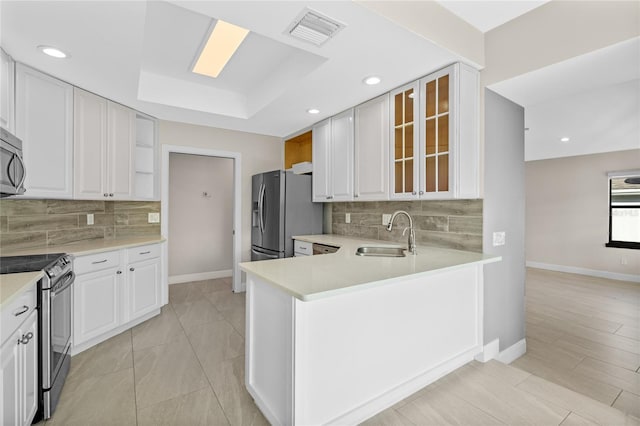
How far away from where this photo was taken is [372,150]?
305cm

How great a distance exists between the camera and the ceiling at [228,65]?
65.4 inches

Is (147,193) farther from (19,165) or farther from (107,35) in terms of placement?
(107,35)

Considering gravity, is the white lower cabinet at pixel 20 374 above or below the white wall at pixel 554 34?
below

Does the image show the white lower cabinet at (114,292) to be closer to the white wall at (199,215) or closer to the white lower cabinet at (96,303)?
the white lower cabinet at (96,303)

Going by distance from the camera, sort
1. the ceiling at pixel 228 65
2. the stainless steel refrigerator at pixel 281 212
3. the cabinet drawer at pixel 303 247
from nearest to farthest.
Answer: the ceiling at pixel 228 65
the cabinet drawer at pixel 303 247
the stainless steel refrigerator at pixel 281 212

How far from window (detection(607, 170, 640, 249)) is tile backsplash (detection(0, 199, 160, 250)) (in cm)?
790

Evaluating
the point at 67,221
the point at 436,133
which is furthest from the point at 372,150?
the point at 67,221

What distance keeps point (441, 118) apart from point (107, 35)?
2389mm

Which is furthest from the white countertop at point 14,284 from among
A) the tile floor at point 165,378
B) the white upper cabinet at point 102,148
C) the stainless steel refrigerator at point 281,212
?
the stainless steel refrigerator at point 281,212

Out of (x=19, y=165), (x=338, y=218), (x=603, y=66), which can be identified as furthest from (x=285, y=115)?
(x=603, y=66)

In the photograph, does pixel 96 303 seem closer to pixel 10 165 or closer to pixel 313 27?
pixel 10 165

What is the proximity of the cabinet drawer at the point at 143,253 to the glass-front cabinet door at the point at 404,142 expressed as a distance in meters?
2.63

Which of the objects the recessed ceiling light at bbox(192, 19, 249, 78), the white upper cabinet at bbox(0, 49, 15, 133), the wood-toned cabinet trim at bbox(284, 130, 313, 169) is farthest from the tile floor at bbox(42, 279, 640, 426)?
the wood-toned cabinet trim at bbox(284, 130, 313, 169)

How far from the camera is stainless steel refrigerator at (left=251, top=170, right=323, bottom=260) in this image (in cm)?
379
